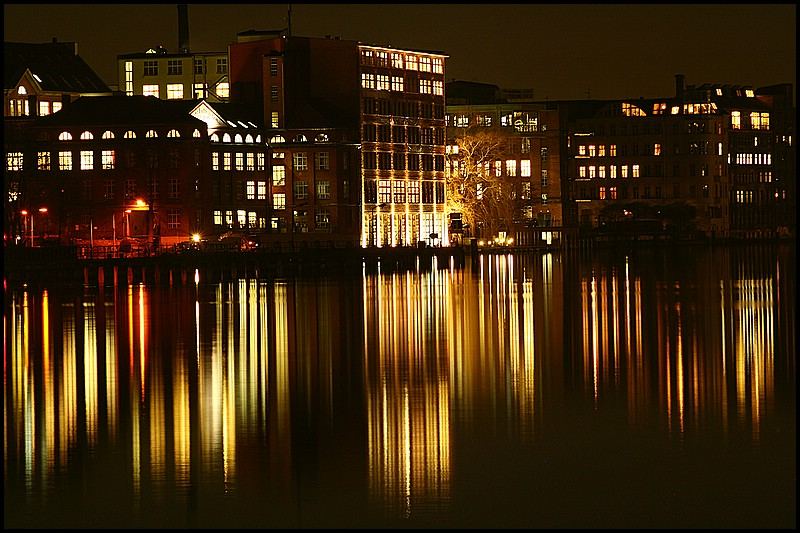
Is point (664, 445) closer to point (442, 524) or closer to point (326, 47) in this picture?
point (442, 524)

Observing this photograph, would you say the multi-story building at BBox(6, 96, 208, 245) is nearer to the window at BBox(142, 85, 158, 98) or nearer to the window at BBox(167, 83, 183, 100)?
the window at BBox(167, 83, 183, 100)

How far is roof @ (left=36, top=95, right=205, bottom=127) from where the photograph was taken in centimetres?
14362

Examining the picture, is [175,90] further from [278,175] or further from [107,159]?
[107,159]

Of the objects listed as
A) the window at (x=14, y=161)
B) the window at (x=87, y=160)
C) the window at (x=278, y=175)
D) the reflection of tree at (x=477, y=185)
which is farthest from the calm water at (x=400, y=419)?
the reflection of tree at (x=477, y=185)

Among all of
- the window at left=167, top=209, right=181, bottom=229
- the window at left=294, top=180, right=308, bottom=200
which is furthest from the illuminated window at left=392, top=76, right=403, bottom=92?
the window at left=167, top=209, right=181, bottom=229

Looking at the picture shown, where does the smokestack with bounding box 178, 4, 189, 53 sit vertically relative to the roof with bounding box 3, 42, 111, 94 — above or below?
above

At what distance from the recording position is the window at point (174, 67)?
577ft

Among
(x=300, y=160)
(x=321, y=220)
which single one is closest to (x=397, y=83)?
(x=300, y=160)

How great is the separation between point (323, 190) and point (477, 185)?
2609 cm

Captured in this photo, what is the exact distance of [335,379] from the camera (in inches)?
1793

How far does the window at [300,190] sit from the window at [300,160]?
57.3 inches

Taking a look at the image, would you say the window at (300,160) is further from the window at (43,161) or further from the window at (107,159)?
the window at (43,161)

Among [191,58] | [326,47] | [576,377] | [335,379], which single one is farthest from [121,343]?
[191,58]

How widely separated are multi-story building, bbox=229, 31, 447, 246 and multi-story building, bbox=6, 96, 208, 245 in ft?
37.5
